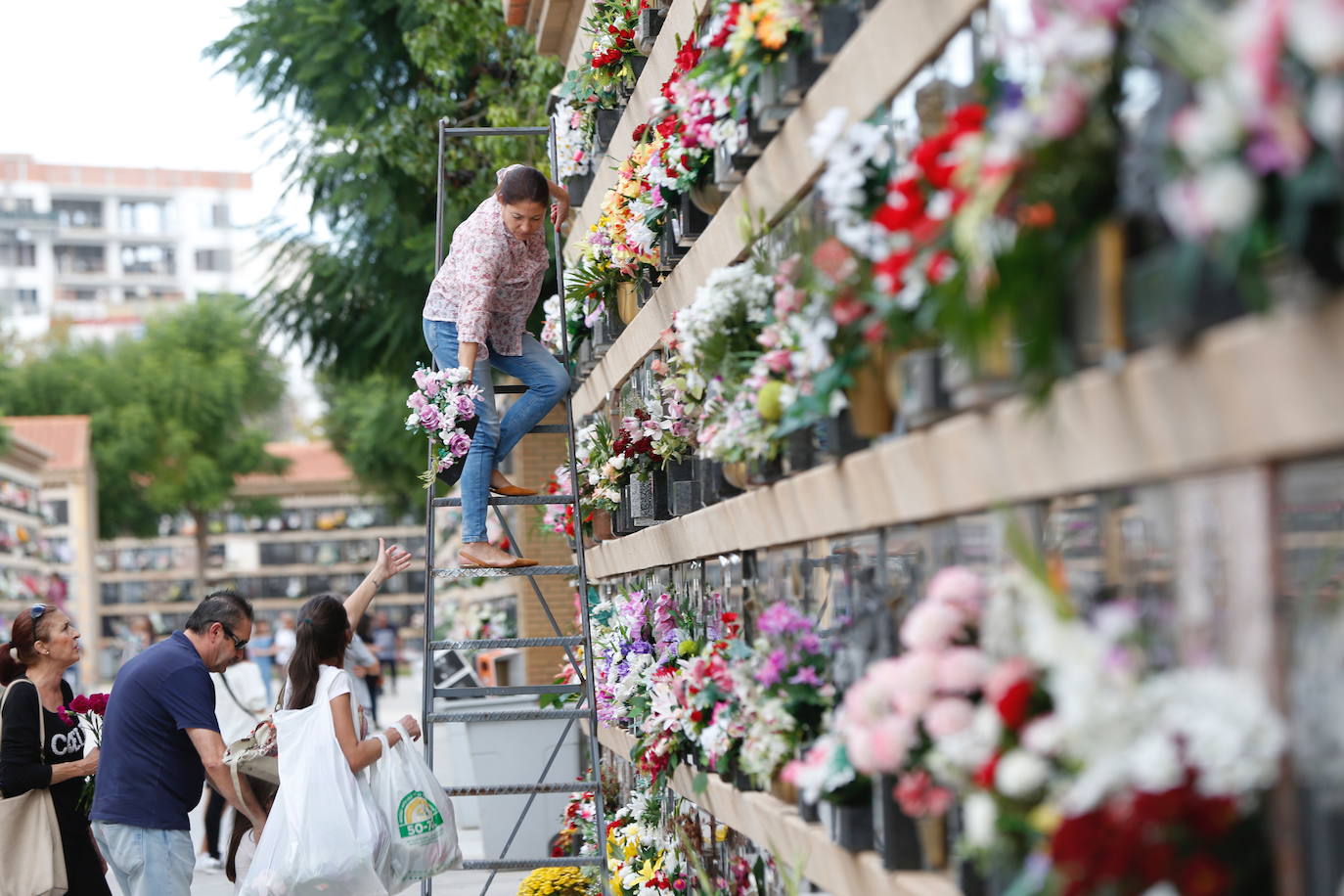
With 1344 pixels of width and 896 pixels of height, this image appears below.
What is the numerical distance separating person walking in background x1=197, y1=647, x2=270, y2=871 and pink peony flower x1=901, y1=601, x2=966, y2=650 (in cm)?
775

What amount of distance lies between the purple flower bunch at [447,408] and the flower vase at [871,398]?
3.77 metres

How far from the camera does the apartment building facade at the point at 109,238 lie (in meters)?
110

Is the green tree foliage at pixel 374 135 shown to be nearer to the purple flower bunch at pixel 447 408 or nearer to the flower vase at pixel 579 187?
the flower vase at pixel 579 187

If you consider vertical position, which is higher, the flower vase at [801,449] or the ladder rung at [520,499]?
the ladder rung at [520,499]

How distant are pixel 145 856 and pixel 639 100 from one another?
4266 mm

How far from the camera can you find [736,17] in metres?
5.06

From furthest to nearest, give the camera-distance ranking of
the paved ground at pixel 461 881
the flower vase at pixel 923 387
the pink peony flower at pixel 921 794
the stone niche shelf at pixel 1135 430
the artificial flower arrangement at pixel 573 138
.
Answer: the paved ground at pixel 461 881 < the artificial flower arrangement at pixel 573 138 < the flower vase at pixel 923 387 < the pink peony flower at pixel 921 794 < the stone niche shelf at pixel 1135 430

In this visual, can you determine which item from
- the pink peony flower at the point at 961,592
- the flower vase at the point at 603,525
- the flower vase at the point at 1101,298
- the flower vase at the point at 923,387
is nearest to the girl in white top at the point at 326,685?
the flower vase at the point at 603,525

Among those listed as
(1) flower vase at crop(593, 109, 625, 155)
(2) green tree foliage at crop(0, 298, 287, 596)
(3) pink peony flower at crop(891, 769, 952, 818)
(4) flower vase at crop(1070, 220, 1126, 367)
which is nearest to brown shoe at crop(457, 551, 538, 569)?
(1) flower vase at crop(593, 109, 625, 155)

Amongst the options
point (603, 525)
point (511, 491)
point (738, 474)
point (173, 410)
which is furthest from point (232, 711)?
point (173, 410)

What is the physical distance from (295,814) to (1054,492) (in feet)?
13.1

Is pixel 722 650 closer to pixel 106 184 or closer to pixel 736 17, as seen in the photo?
pixel 736 17

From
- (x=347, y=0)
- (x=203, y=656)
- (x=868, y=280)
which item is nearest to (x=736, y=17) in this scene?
(x=868, y=280)

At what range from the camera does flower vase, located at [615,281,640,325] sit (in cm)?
863
